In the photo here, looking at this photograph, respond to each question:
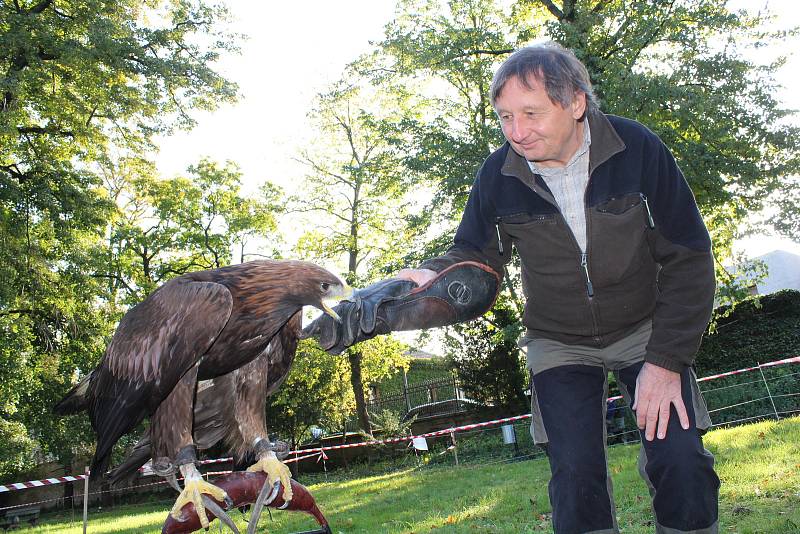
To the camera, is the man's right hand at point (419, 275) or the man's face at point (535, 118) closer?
the man's face at point (535, 118)

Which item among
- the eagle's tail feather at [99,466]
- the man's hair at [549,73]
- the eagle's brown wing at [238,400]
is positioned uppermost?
the man's hair at [549,73]

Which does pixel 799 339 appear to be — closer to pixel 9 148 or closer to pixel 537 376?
pixel 537 376

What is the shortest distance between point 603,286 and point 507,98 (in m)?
0.85

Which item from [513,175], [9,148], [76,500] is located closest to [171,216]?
[9,148]

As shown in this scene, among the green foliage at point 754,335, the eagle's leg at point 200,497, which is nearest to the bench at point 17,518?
the eagle's leg at point 200,497

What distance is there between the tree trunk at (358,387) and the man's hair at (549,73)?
69.5 ft

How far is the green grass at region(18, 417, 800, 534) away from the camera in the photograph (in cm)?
593

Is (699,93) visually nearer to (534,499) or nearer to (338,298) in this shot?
(534,499)

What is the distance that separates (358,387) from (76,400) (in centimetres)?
2156

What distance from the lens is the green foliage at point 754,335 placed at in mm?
17047

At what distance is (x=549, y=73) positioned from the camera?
255cm

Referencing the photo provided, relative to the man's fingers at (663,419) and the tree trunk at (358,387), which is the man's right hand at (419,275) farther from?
the tree trunk at (358,387)

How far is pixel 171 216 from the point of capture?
23.9 m

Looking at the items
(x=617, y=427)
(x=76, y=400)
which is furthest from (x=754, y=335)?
(x=76, y=400)
